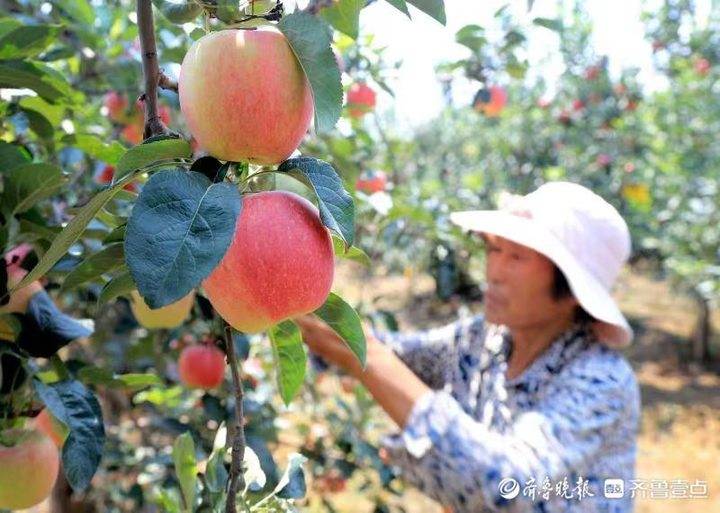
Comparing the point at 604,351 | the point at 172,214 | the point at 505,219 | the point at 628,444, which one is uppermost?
the point at 172,214

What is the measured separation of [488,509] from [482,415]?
34 cm

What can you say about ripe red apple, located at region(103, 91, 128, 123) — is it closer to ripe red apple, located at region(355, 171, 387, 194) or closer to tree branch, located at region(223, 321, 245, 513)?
ripe red apple, located at region(355, 171, 387, 194)

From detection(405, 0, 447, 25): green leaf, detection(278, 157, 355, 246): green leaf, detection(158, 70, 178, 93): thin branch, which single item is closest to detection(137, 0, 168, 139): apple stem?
detection(158, 70, 178, 93): thin branch

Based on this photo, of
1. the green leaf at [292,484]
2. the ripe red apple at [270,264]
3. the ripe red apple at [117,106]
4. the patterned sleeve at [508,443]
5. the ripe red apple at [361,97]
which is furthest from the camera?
the ripe red apple at [361,97]

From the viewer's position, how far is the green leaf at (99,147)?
729mm

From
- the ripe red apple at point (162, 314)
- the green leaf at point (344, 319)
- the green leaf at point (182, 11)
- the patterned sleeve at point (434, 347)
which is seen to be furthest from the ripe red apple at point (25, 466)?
the patterned sleeve at point (434, 347)

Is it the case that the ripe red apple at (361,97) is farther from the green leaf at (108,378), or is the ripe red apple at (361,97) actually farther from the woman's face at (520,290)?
the green leaf at (108,378)

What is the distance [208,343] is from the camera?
1.27m

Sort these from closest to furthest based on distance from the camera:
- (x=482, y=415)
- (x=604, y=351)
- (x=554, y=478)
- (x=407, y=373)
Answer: (x=554, y=478) → (x=407, y=373) → (x=604, y=351) → (x=482, y=415)

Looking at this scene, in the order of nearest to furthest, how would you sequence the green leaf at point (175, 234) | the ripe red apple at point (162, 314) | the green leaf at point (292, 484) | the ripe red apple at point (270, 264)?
the green leaf at point (175, 234) → the ripe red apple at point (270, 264) → the green leaf at point (292, 484) → the ripe red apple at point (162, 314)

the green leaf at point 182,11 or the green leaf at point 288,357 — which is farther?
the green leaf at point 288,357

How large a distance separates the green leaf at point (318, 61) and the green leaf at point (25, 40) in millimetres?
487

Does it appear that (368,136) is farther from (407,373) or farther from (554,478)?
(554,478)

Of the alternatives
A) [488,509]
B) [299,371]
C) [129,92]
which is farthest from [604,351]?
[129,92]
